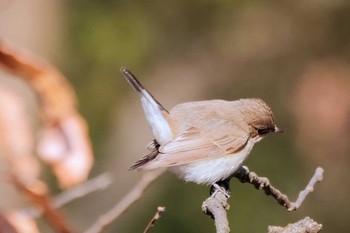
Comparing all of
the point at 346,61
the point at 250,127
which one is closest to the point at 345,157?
the point at 346,61

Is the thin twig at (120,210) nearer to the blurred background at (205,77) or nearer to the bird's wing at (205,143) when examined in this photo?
the bird's wing at (205,143)

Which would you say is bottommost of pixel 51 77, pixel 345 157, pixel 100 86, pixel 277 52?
pixel 345 157

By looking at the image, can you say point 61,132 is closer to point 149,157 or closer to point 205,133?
point 149,157

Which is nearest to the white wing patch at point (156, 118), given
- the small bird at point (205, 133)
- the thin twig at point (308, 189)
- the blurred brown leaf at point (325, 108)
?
the small bird at point (205, 133)

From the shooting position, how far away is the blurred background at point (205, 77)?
251 inches

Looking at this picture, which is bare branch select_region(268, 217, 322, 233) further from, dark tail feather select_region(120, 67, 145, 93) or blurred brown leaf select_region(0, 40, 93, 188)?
dark tail feather select_region(120, 67, 145, 93)

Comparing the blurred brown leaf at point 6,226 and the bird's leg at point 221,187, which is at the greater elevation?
the blurred brown leaf at point 6,226

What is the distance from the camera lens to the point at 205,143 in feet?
9.32

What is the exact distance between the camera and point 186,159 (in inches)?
105

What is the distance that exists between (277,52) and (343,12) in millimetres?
667

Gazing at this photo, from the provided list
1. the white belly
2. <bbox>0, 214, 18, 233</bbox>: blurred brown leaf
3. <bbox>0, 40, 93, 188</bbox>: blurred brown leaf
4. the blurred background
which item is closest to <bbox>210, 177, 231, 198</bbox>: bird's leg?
the white belly

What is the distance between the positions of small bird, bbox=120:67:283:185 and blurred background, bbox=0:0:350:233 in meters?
3.27

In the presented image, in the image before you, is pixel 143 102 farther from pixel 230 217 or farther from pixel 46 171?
pixel 46 171

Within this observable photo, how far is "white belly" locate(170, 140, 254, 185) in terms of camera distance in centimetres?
249
